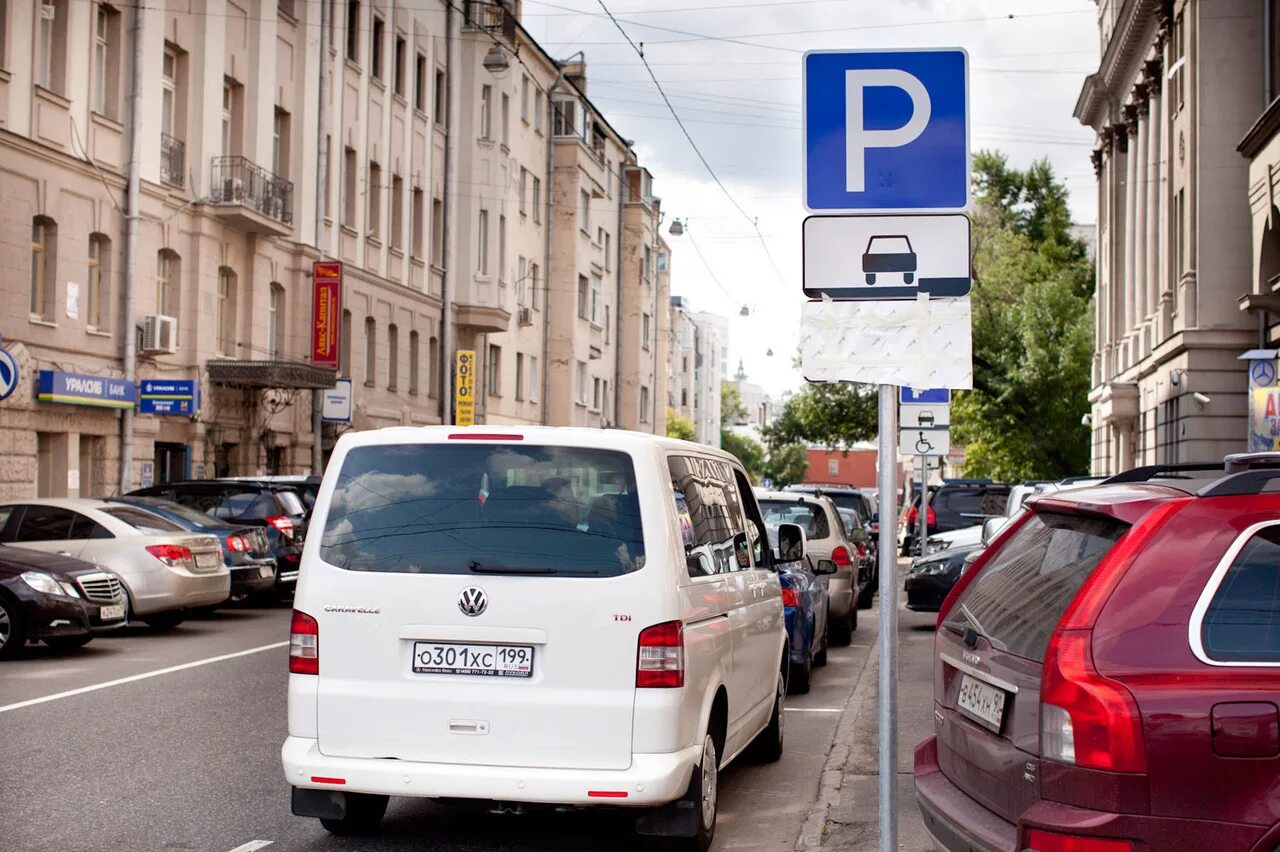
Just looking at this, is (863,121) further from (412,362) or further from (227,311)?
(412,362)

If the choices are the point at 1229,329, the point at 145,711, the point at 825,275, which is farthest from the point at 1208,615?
the point at 1229,329

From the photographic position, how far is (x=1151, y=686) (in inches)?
166

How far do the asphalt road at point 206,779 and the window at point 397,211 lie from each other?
93.8 feet

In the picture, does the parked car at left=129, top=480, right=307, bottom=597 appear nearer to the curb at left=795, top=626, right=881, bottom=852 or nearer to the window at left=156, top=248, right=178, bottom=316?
the window at left=156, top=248, right=178, bottom=316

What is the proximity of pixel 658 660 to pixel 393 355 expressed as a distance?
118 ft

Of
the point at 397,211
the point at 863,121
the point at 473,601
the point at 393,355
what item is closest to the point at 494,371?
the point at 393,355

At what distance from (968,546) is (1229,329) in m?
18.4

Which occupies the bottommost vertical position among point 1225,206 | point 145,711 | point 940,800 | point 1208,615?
point 145,711

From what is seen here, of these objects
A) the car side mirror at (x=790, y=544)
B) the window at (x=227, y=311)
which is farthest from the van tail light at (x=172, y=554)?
the window at (x=227, y=311)

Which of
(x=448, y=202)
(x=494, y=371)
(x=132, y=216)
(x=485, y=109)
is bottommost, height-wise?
(x=494, y=371)

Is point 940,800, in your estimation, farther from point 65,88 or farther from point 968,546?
point 65,88

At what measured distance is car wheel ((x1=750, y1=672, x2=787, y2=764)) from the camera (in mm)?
9289

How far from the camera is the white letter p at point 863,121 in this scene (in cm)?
538

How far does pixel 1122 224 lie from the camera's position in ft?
164
